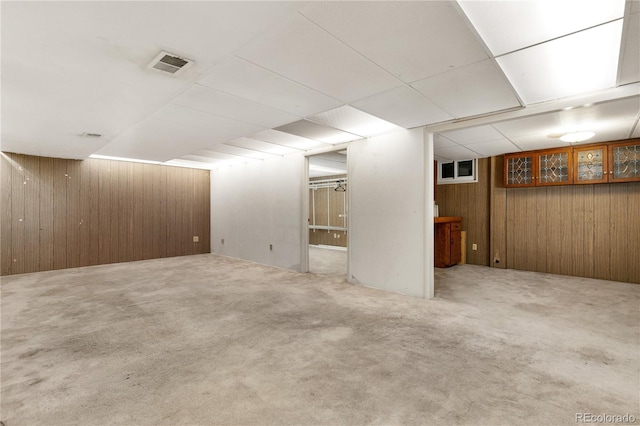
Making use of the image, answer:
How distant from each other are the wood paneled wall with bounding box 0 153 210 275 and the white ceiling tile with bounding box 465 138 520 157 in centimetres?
632

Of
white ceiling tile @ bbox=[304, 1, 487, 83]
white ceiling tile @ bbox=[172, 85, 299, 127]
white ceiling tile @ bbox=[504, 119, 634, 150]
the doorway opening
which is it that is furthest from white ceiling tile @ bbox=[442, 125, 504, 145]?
the doorway opening

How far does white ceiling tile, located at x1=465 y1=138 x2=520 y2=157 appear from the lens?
4707 mm

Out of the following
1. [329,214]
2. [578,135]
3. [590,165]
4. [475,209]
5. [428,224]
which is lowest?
[428,224]

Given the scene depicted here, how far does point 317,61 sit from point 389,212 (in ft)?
8.16

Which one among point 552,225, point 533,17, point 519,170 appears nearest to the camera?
point 533,17

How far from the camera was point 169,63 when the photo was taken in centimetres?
214

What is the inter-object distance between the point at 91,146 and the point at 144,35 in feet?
13.0

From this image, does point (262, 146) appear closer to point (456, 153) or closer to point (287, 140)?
point (287, 140)

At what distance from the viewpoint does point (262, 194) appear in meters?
6.24

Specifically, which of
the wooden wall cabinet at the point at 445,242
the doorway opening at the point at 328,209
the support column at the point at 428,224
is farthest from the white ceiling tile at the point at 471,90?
the doorway opening at the point at 328,209

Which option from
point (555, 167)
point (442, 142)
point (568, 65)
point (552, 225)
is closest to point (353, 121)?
point (442, 142)

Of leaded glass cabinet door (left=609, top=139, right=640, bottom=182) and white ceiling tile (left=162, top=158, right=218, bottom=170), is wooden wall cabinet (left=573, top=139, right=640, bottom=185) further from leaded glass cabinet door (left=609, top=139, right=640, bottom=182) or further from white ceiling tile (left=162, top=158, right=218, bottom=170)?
white ceiling tile (left=162, top=158, right=218, bottom=170)

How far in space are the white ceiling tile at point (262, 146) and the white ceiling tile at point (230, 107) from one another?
1210mm

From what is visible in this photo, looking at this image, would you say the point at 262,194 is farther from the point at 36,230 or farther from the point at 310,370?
the point at 310,370
